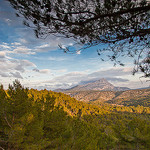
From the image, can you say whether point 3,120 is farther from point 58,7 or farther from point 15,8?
point 58,7

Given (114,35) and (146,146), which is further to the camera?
(146,146)

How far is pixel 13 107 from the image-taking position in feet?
18.2

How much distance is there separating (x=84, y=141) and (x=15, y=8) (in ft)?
20.9

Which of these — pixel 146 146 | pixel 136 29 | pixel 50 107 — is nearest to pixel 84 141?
pixel 50 107

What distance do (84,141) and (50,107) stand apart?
4.92m

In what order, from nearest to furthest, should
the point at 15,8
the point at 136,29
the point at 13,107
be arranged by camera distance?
the point at 15,8, the point at 136,29, the point at 13,107

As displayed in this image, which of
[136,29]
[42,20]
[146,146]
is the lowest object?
[146,146]

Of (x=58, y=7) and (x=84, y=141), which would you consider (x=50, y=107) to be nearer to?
(x=84, y=141)

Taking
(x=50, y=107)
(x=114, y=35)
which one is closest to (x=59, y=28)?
(x=114, y=35)

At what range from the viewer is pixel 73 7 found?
158 inches

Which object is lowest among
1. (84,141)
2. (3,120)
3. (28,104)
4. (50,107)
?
(84,141)

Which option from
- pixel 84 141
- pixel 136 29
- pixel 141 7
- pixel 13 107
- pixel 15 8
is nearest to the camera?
pixel 141 7

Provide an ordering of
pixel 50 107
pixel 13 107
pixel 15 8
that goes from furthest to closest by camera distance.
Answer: pixel 50 107 → pixel 13 107 → pixel 15 8

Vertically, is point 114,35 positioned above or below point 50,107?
above
